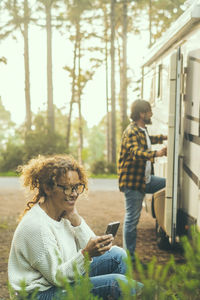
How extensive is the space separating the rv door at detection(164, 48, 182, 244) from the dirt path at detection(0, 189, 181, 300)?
2.64ft

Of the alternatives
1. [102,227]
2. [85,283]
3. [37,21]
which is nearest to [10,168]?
[37,21]

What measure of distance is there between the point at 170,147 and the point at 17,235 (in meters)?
2.42

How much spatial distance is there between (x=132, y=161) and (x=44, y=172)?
2241 millimetres

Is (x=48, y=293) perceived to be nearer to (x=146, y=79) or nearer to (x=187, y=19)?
(x=187, y=19)

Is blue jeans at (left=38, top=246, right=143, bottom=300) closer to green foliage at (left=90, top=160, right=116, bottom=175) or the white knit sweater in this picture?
the white knit sweater

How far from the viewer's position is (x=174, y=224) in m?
4.44

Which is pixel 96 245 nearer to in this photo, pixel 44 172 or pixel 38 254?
pixel 38 254

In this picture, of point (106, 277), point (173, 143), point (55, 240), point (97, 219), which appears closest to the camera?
point (55, 240)

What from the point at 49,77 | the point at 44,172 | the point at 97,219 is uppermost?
the point at 49,77

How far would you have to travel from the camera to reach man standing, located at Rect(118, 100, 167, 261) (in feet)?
15.1

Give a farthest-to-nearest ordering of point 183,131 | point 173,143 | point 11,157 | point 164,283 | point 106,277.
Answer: point 11,157 → point 183,131 → point 173,143 → point 106,277 → point 164,283

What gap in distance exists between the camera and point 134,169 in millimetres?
4680

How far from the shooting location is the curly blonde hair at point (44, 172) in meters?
2.52

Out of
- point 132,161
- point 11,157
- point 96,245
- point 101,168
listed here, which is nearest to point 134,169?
point 132,161
